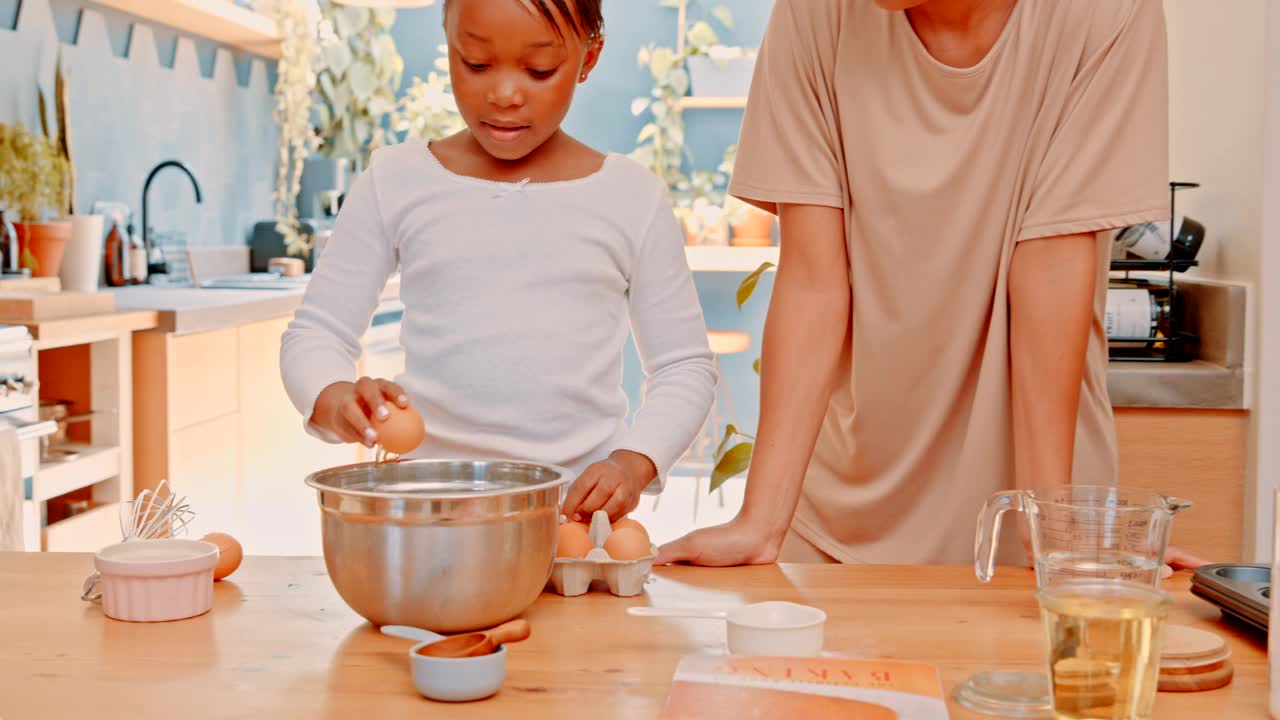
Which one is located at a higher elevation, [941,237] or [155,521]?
[941,237]

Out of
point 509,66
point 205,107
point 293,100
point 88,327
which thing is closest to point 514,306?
point 509,66

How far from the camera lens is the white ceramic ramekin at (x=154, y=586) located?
36.6 inches

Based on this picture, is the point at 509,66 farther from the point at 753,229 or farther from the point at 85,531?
the point at 753,229

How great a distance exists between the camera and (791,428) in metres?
1.31

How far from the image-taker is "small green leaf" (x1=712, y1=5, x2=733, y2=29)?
222 inches

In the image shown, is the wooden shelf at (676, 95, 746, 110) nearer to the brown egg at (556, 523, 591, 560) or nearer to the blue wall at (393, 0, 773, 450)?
the blue wall at (393, 0, 773, 450)

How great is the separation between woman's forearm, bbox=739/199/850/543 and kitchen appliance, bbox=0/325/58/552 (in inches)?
61.0

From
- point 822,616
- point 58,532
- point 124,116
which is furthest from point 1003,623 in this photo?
point 124,116

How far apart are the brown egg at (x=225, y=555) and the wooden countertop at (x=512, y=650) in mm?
16

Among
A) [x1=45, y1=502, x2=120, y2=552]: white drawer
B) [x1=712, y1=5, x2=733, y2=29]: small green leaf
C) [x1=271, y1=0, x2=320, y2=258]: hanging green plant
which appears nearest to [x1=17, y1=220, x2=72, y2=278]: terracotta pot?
[x1=45, y1=502, x2=120, y2=552]: white drawer

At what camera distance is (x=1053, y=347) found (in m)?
1.25

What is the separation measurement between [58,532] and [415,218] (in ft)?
5.33

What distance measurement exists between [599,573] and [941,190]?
22.0 inches

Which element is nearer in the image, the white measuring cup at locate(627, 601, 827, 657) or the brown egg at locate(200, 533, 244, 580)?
the white measuring cup at locate(627, 601, 827, 657)
